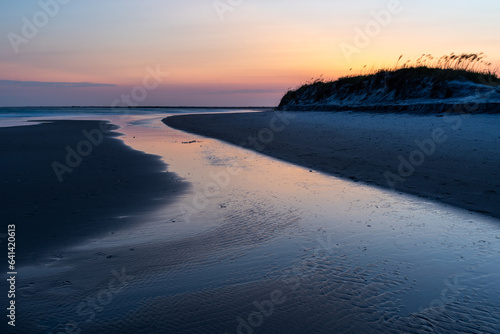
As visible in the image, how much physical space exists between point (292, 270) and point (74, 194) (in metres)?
4.47

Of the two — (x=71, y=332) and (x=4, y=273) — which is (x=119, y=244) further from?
(x=71, y=332)

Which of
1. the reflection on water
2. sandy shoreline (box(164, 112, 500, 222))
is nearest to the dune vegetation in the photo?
sandy shoreline (box(164, 112, 500, 222))

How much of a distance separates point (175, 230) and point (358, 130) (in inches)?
472

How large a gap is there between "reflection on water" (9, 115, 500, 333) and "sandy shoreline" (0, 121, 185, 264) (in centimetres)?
45

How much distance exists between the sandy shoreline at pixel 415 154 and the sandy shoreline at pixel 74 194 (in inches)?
164

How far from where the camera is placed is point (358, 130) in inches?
599

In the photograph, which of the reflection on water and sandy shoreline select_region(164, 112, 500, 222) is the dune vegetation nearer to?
sandy shoreline select_region(164, 112, 500, 222)

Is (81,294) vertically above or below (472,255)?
below

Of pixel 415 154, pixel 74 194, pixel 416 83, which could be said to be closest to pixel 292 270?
pixel 74 194

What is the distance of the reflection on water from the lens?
267 cm

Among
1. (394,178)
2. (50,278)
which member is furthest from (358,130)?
(50,278)

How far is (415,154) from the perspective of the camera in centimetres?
952

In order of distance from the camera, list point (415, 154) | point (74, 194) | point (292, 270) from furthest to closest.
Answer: point (415, 154)
point (74, 194)
point (292, 270)

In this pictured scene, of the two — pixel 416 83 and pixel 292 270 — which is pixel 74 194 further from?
pixel 416 83
